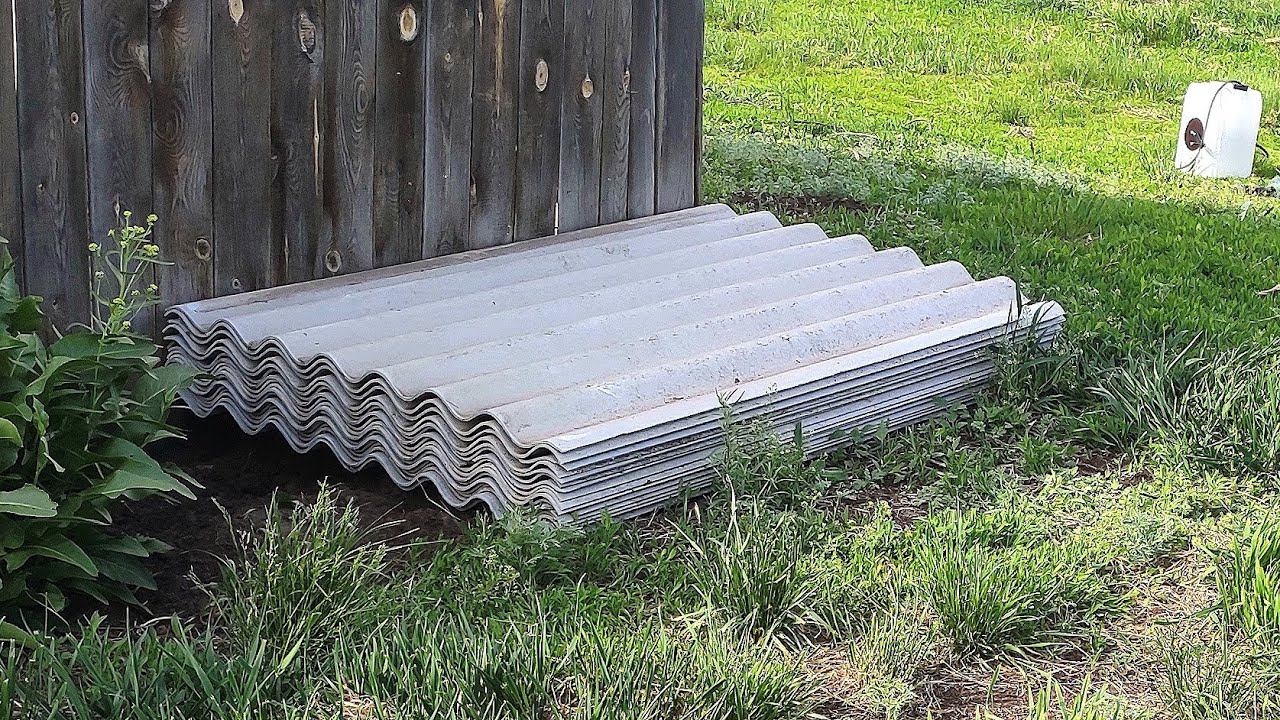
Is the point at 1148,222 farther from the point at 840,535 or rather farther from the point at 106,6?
the point at 106,6

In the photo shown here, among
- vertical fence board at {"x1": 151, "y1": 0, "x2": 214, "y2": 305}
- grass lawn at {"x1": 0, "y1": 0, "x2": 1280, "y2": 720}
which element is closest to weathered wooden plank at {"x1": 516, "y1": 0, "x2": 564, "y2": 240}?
vertical fence board at {"x1": 151, "y1": 0, "x2": 214, "y2": 305}

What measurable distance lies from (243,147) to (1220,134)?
5.73 metres

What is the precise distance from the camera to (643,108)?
576 cm

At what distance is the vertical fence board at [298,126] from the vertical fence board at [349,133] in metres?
0.04

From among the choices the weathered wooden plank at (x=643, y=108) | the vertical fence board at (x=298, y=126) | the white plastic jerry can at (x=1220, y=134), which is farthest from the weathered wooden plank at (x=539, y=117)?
the white plastic jerry can at (x=1220, y=134)

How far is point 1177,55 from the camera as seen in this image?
37.1ft

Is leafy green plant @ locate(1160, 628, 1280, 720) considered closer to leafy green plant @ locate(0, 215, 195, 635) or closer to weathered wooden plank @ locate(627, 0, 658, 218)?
leafy green plant @ locate(0, 215, 195, 635)

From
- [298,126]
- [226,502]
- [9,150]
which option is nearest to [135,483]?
[226,502]

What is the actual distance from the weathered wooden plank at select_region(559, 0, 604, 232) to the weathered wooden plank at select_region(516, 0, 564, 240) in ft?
0.13

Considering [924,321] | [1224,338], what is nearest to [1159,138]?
[1224,338]

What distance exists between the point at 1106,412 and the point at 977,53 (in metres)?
6.98

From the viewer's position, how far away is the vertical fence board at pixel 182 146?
4.25 m

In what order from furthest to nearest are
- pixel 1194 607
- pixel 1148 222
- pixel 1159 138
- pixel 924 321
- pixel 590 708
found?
pixel 1159 138 → pixel 1148 222 → pixel 924 321 → pixel 1194 607 → pixel 590 708

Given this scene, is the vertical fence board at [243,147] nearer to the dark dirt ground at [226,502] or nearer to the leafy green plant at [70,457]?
the dark dirt ground at [226,502]
